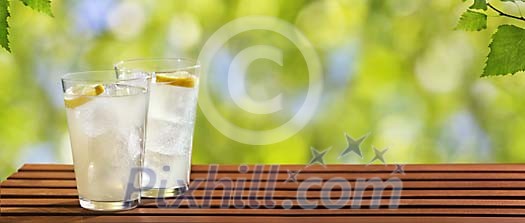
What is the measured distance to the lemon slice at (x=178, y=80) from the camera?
1.39 metres

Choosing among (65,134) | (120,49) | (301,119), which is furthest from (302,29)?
(65,134)

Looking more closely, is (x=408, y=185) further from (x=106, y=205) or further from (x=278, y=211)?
(x=106, y=205)

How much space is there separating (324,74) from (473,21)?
1.23 m

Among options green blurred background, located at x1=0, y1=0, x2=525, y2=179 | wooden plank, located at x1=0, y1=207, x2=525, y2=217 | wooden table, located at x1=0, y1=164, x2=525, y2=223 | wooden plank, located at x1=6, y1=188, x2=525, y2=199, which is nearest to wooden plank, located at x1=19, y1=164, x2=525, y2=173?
wooden table, located at x1=0, y1=164, x2=525, y2=223

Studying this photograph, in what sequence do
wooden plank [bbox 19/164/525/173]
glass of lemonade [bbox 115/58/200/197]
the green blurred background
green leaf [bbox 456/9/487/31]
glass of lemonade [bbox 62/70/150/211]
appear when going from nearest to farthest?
green leaf [bbox 456/9/487/31], glass of lemonade [bbox 62/70/150/211], glass of lemonade [bbox 115/58/200/197], wooden plank [bbox 19/164/525/173], the green blurred background

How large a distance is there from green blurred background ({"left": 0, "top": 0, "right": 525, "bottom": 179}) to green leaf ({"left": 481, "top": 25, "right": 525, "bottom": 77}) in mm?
1263

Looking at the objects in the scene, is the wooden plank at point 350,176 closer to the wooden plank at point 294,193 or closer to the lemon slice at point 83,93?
the wooden plank at point 294,193

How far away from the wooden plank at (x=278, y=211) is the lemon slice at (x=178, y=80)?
0.21m

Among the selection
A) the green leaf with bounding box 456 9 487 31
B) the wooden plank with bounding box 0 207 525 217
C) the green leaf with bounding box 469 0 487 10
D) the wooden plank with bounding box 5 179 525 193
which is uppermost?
the green leaf with bounding box 456 9 487 31

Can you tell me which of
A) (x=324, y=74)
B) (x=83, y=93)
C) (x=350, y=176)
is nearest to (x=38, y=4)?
Result: (x=83, y=93)

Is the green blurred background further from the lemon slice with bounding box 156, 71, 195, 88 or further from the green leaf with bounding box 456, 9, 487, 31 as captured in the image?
the green leaf with bounding box 456, 9, 487, 31

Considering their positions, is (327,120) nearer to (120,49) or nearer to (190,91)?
(120,49)

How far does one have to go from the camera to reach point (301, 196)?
137 cm

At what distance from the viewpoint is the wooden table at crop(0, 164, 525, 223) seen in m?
1.26
